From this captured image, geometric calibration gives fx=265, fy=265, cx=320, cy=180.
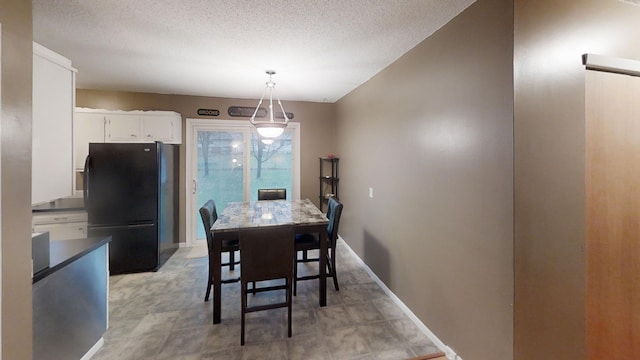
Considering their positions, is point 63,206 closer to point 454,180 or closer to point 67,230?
point 67,230

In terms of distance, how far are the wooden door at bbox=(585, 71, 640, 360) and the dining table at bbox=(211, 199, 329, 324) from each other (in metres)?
1.93

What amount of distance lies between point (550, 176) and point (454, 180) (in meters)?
0.54

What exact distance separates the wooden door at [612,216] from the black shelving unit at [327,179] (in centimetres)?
349

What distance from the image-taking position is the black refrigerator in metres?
3.28

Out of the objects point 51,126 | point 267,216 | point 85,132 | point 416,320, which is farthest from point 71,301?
point 85,132

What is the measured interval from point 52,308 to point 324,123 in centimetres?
418

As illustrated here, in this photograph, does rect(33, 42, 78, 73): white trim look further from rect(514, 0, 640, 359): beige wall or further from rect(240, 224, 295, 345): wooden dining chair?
rect(514, 0, 640, 359): beige wall

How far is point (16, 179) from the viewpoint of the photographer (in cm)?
116

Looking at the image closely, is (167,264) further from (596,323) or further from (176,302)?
(596,323)

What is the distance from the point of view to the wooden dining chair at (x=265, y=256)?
2.18 metres

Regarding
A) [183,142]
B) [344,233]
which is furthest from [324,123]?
[183,142]

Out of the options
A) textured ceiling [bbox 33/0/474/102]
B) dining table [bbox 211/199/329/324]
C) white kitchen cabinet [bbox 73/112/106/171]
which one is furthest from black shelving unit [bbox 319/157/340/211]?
white kitchen cabinet [bbox 73/112/106/171]

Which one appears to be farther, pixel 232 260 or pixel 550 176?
pixel 232 260

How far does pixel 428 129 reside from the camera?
220 cm
